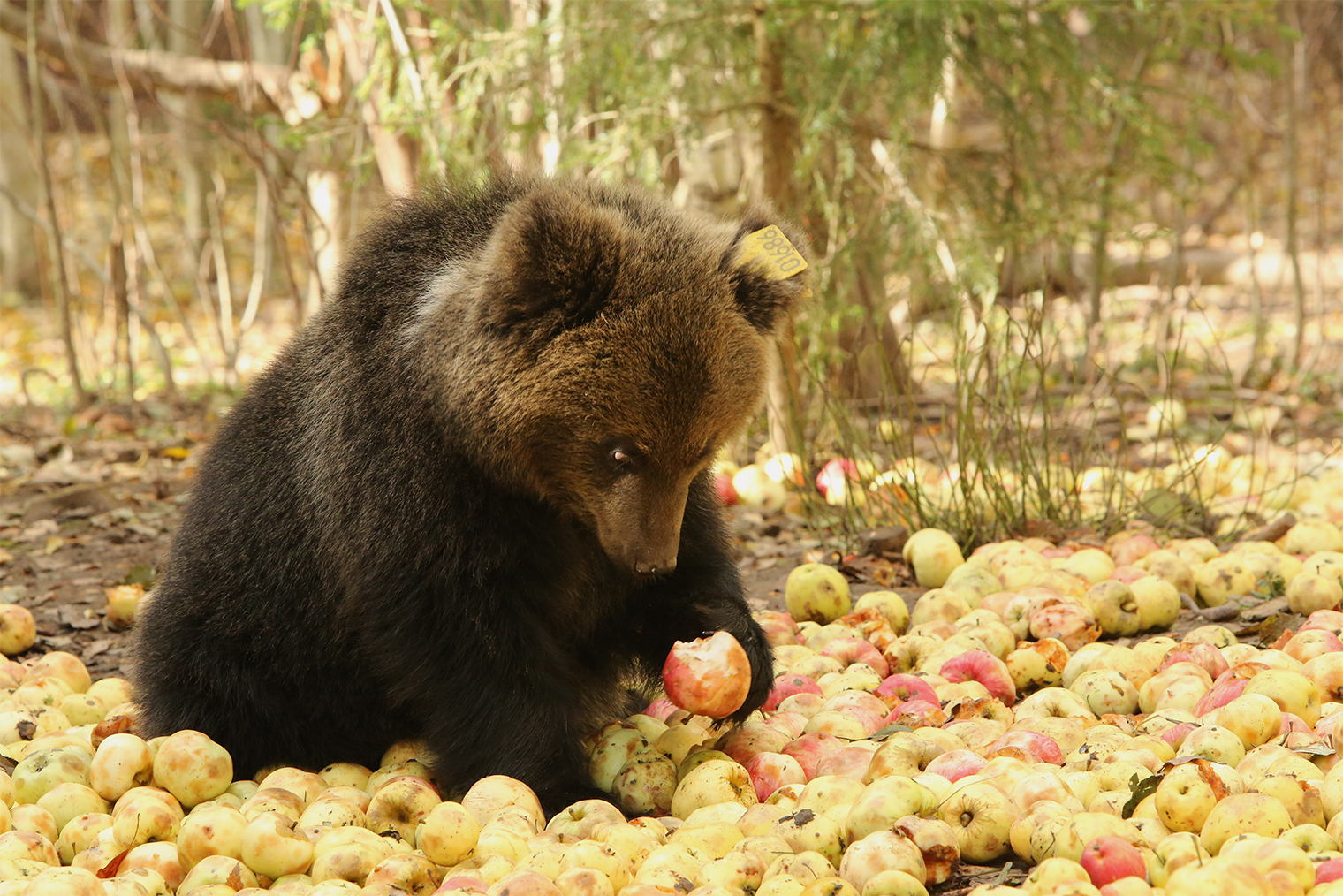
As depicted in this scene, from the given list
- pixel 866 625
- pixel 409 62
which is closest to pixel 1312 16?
pixel 409 62

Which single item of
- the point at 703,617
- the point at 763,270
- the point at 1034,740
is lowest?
the point at 1034,740

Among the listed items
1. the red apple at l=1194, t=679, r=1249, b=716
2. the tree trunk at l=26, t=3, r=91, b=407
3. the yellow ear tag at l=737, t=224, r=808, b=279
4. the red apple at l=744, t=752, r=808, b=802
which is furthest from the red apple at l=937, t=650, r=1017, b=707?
the tree trunk at l=26, t=3, r=91, b=407

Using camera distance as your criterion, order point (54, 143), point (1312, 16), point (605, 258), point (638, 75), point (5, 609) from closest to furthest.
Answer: point (605, 258) → point (5, 609) → point (638, 75) → point (1312, 16) → point (54, 143)

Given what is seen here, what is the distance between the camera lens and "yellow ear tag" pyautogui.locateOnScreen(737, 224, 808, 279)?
3.16 meters

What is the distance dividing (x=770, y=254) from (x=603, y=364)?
59 cm

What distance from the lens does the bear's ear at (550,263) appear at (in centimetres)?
279

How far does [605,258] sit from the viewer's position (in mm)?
2898

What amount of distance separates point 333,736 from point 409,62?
13.1 ft

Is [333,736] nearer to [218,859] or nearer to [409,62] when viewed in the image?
[218,859]

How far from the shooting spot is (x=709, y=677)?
3004 millimetres

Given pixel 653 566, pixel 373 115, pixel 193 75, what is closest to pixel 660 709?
pixel 653 566

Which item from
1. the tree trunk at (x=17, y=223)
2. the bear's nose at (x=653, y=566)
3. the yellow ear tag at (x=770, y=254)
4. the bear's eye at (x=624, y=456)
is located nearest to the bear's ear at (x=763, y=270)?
the yellow ear tag at (x=770, y=254)

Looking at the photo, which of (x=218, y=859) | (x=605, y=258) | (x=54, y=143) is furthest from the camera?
(x=54, y=143)

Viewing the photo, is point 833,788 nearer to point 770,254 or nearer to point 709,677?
point 709,677
